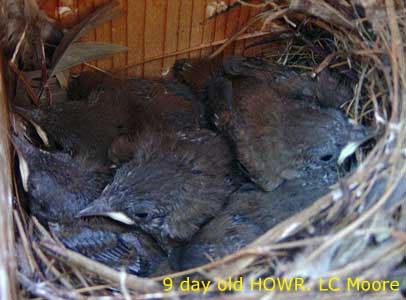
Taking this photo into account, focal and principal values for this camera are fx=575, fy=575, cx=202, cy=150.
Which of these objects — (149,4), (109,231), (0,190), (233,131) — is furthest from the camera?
(149,4)

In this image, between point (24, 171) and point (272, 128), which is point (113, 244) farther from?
point (272, 128)

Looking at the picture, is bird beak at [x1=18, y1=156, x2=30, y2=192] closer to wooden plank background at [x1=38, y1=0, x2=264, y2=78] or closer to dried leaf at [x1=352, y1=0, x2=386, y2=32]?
wooden plank background at [x1=38, y1=0, x2=264, y2=78]

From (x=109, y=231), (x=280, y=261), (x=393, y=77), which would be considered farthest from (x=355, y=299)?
(x=109, y=231)

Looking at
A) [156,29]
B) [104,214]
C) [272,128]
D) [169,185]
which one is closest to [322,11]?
[272,128]

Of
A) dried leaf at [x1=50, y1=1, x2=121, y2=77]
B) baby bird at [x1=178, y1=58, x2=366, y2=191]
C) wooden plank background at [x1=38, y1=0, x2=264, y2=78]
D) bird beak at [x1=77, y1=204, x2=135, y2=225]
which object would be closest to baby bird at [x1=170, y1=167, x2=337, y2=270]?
baby bird at [x1=178, y1=58, x2=366, y2=191]

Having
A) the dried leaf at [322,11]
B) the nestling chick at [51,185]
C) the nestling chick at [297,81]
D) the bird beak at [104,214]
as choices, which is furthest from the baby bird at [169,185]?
the dried leaf at [322,11]

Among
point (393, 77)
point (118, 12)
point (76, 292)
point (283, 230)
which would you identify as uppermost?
point (118, 12)

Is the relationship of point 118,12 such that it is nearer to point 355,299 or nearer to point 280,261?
point 280,261

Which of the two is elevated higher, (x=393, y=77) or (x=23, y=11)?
(x=23, y=11)
